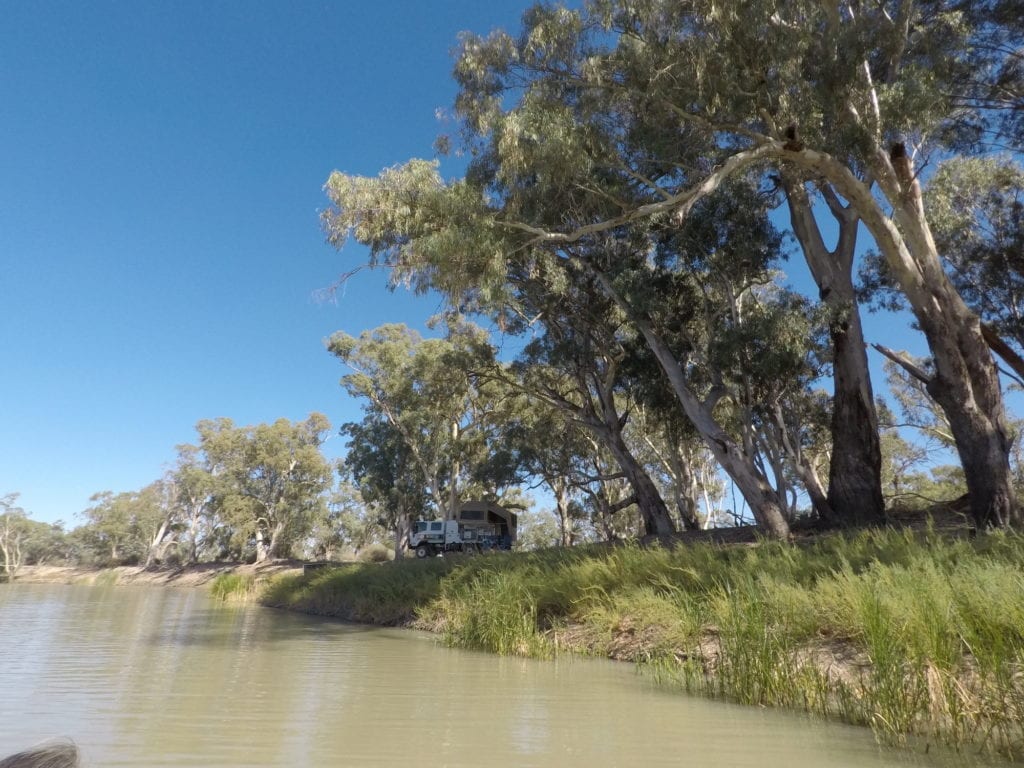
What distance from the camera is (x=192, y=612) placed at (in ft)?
53.0

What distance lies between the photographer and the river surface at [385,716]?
3.34m

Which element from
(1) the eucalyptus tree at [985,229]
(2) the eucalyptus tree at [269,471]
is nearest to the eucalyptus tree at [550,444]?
(1) the eucalyptus tree at [985,229]

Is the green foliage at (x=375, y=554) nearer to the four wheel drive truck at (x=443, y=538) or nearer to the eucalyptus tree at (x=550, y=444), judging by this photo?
the four wheel drive truck at (x=443, y=538)

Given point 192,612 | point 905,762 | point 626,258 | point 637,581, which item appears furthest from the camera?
point 192,612

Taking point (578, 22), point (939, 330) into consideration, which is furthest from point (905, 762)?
point (578, 22)

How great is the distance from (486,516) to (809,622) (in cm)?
2663

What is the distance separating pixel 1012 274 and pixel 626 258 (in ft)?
31.0

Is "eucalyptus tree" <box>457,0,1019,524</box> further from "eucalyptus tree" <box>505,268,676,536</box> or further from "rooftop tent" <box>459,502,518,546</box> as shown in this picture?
"rooftop tent" <box>459,502,518,546</box>

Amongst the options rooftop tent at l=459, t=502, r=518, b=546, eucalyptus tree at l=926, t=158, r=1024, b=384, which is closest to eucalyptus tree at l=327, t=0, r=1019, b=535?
eucalyptus tree at l=926, t=158, r=1024, b=384

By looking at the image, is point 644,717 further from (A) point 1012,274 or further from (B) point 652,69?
(A) point 1012,274

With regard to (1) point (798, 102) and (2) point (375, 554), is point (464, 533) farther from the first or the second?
(1) point (798, 102)

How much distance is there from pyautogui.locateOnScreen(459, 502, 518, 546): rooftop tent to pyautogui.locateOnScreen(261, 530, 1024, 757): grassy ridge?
1991 cm

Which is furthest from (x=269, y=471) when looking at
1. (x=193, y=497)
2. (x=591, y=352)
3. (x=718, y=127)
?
(x=718, y=127)

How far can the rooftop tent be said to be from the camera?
3136cm
